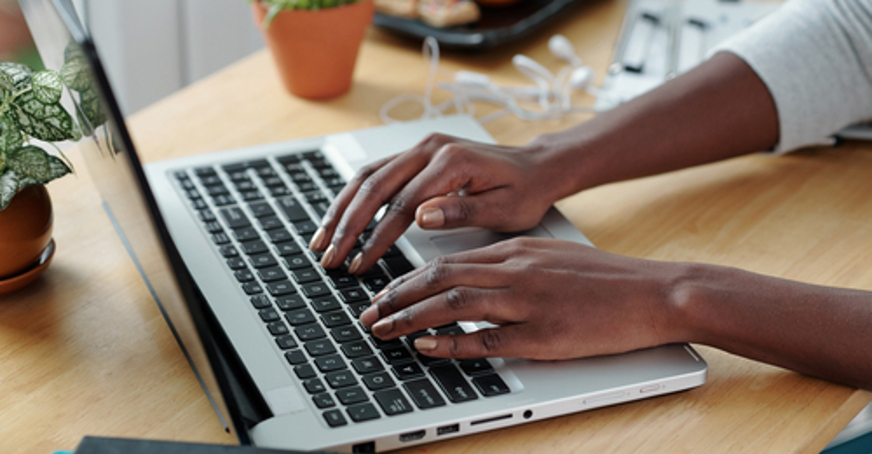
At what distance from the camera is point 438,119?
974mm

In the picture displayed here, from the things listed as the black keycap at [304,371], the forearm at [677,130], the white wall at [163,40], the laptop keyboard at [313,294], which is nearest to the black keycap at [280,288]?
the laptop keyboard at [313,294]

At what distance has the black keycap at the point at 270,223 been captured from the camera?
77 cm

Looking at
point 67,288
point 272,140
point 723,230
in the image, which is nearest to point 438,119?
point 272,140

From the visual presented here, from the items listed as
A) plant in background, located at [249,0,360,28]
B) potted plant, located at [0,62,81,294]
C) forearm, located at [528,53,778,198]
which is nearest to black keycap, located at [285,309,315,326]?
potted plant, located at [0,62,81,294]

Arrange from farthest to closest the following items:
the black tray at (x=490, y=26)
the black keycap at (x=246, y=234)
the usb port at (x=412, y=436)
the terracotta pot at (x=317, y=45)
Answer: the black tray at (x=490, y=26), the terracotta pot at (x=317, y=45), the black keycap at (x=246, y=234), the usb port at (x=412, y=436)

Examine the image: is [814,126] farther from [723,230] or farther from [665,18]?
[665,18]

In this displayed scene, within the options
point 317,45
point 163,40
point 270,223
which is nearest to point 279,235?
point 270,223

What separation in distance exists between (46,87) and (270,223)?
0.25m

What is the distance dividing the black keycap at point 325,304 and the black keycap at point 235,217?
151mm

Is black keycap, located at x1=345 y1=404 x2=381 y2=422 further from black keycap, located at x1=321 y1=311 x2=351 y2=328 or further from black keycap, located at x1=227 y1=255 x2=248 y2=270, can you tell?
black keycap, located at x1=227 y1=255 x2=248 y2=270

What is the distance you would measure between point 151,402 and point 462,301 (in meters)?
0.26

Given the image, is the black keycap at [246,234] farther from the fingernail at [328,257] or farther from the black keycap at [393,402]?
the black keycap at [393,402]

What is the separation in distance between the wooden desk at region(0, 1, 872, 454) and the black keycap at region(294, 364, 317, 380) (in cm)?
7

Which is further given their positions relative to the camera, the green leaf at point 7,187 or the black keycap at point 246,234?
the black keycap at point 246,234
